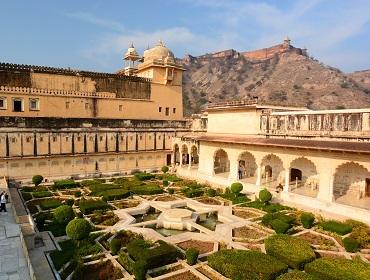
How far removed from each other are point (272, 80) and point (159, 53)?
73.0 metres

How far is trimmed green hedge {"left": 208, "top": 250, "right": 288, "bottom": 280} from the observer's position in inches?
416

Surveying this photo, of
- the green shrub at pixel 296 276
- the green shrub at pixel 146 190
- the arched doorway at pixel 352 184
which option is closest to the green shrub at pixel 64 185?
the green shrub at pixel 146 190

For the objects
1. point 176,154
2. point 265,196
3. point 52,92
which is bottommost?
point 265,196

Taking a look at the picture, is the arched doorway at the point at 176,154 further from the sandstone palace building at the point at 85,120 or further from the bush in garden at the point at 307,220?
the bush in garden at the point at 307,220

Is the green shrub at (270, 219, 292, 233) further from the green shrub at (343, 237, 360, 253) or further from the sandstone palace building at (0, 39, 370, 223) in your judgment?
the sandstone palace building at (0, 39, 370, 223)

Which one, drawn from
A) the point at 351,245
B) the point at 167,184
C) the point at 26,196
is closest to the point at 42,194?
the point at 26,196

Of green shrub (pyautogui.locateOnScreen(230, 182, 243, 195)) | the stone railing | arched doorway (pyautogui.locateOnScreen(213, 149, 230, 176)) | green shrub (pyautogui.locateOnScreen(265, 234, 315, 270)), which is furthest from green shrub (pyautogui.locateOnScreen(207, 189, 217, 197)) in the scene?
the stone railing

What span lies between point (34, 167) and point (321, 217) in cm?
2185

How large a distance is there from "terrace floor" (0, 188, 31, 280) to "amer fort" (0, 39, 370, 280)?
44 mm

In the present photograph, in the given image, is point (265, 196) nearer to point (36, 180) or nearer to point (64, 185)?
point (64, 185)

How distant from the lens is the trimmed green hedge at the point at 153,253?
455 inches

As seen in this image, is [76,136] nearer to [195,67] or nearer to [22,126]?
[22,126]

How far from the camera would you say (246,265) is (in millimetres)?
11203

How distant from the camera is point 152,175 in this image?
95.1 ft
